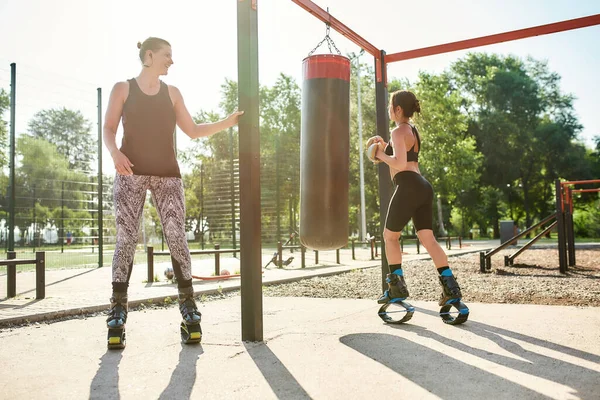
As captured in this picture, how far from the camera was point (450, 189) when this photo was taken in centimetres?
3123

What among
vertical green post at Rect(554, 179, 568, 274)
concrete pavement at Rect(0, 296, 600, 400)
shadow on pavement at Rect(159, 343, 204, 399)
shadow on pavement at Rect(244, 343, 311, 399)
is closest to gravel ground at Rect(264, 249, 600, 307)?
vertical green post at Rect(554, 179, 568, 274)

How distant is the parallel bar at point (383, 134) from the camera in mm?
4672

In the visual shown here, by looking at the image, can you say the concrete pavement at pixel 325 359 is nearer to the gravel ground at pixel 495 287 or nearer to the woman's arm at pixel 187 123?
the gravel ground at pixel 495 287

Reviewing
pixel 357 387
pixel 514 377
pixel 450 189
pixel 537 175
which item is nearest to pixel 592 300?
pixel 514 377

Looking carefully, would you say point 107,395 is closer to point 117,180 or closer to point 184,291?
point 184,291

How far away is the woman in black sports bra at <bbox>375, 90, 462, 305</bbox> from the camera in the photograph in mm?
3660

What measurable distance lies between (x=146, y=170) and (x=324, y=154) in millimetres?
1376

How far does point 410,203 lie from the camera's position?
3.69 metres

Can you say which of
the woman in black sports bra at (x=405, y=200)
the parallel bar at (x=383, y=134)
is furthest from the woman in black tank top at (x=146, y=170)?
the parallel bar at (x=383, y=134)

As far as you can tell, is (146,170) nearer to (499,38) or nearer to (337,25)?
(337,25)

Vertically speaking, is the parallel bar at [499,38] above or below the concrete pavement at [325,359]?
above

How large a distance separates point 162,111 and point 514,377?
8.23ft

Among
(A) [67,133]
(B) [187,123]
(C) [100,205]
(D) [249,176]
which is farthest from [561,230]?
(A) [67,133]

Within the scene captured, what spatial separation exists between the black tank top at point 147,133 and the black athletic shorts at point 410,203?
5.28 ft
